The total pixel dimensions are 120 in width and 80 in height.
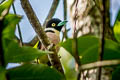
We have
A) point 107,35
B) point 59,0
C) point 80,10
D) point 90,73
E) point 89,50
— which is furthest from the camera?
point 59,0

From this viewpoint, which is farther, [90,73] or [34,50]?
[90,73]

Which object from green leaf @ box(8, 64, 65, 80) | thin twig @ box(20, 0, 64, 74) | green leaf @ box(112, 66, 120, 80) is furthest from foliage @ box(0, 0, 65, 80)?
thin twig @ box(20, 0, 64, 74)

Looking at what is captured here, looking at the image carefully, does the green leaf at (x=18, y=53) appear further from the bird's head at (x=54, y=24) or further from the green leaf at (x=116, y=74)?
the bird's head at (x=54, y=24)

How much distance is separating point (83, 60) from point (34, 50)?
0.52ft

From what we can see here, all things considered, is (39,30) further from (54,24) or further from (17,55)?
(54,24)

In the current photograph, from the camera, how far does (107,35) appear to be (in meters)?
1.67

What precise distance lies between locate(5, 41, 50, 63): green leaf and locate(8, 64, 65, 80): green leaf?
4 centimetres

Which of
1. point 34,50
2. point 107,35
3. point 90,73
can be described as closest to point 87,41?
point 34,50

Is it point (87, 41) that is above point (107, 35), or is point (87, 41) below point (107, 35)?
above

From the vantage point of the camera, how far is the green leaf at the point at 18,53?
836 millimetres

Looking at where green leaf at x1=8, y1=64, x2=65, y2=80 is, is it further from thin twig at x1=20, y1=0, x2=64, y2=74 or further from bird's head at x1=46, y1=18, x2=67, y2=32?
bird's head at x1=46, y1=18, x2=67, y2=32

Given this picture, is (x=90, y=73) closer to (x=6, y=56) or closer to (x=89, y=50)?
(x=89, y=50)

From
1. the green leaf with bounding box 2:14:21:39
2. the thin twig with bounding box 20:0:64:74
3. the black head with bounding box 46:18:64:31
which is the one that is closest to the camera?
the green leaf with bounding box 2:14:21:39

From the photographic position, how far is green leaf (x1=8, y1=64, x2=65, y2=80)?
33.3 inches
